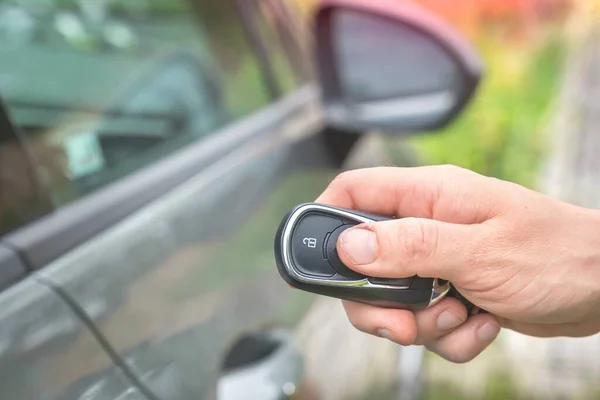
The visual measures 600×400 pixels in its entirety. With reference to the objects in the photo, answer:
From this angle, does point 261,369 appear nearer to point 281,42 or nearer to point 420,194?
point 420,194

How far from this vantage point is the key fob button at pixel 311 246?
37.0 inches

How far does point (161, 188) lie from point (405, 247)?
705mm

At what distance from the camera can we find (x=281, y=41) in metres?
2.42

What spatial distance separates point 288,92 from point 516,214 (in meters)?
1.41

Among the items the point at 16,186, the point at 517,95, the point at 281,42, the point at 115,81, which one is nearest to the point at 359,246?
the point at 16,186

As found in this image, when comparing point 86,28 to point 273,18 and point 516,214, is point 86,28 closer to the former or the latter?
point 273,18

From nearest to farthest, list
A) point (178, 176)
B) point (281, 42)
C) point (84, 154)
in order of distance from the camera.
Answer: point (84, 154) < point (178, 176) < point (281, 42)

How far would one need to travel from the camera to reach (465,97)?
2188mm

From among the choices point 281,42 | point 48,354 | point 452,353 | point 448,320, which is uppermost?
point 281,42

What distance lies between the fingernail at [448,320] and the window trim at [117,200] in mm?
605

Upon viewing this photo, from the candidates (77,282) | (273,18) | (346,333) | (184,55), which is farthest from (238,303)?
(273,18)

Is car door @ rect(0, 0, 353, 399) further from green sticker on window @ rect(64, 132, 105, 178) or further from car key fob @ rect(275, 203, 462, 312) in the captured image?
car key fob @ rect(275, 203, 462, 312)

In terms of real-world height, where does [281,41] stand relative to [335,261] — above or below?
above

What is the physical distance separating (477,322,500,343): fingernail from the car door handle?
318mm
